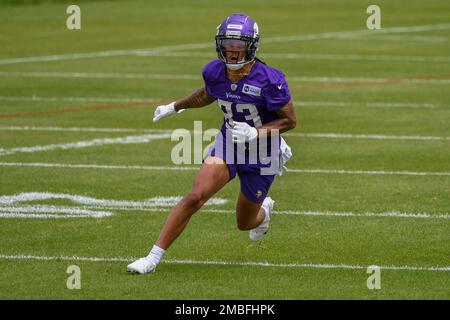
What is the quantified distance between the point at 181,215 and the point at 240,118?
3.26 ft

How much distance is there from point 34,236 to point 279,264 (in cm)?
233

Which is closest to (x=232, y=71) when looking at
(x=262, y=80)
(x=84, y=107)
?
(x=262, y=80)

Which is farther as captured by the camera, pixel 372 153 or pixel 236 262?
pixel 372 153

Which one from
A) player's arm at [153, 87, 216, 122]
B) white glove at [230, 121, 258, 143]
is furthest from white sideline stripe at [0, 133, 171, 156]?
white glove at [230, 121, 258, 143]

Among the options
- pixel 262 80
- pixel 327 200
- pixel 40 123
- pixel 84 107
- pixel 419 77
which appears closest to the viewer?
pixel 262 80

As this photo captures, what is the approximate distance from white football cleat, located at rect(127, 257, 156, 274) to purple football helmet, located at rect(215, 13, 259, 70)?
169cm

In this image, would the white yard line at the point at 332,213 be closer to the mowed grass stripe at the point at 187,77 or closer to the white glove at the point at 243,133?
the white glove at the point at 243,133

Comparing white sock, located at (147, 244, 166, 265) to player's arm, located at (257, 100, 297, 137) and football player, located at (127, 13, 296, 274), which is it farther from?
player's arm, located at (257, 100, 297, 137)

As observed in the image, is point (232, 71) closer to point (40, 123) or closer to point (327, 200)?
point (327, 200)

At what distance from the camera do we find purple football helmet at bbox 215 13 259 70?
30.1 feet

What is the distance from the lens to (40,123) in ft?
53.8

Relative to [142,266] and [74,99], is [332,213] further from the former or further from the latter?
[74,99]

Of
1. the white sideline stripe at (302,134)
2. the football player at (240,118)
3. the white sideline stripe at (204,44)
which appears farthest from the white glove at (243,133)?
the white sideline stripe at (204,44)
